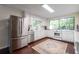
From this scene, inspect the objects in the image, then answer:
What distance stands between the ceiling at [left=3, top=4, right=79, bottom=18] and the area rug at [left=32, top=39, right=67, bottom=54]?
1.65 ft

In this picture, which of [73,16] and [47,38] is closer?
[73,16]

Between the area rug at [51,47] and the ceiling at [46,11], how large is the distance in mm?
504

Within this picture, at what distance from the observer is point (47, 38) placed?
4.60ft

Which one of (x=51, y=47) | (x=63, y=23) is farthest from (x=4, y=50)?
(x=63, y=23)

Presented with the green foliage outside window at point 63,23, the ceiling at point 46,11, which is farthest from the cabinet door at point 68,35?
the ceiling at point 46,11

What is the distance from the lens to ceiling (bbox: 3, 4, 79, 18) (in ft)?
3.95

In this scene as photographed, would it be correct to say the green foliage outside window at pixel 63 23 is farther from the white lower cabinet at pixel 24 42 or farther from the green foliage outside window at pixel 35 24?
the white lower cabinet at pixel 24 42

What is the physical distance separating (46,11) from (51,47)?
66cm

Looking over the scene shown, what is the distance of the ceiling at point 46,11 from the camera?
1.21m

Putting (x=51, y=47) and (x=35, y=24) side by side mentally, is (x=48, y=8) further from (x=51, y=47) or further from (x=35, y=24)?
(x=51, y=47)

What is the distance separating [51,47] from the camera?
1.37m
